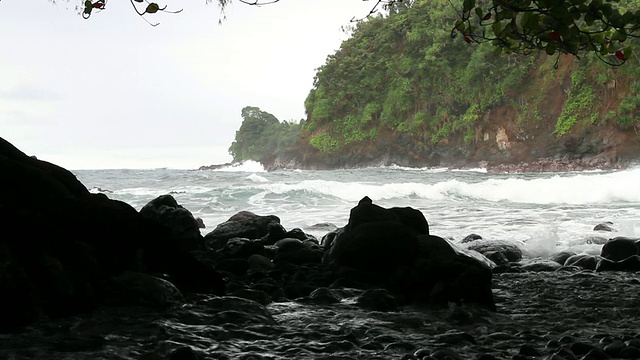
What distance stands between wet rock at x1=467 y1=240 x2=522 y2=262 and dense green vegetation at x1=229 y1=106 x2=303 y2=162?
69259 mm

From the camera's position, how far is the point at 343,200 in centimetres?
1688

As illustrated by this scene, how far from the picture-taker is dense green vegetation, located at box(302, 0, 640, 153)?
34.6 metres

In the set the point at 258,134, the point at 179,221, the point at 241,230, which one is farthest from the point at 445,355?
the point at 258,134

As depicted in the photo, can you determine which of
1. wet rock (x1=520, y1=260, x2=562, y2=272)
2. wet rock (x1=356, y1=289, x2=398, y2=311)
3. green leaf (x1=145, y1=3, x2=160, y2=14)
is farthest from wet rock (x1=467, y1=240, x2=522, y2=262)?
green leaf (x1=145, y1=3, x2=160, y2=14)

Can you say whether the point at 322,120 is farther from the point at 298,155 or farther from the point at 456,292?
the point at 456,292

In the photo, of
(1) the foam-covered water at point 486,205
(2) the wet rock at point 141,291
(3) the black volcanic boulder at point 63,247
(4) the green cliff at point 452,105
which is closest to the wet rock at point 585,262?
(1) the foam-covered water at point 486,205

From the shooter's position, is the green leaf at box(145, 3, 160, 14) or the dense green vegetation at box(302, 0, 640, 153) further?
the dense green vegetation at box(302, 0, 640, 153)

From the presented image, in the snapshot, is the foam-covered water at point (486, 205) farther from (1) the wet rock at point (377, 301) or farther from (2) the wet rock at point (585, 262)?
(1) the wet rock at point (377, 301)

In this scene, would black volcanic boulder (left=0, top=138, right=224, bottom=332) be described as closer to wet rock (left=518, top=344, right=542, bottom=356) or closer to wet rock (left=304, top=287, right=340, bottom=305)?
wet rock (left=304, top=287, right=340, bottom=305)

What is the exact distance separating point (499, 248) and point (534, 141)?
3251cm

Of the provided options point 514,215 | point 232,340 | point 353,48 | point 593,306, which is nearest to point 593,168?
point 514,215

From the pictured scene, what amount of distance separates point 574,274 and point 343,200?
1176 cm

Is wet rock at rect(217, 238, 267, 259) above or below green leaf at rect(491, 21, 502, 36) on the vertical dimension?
below

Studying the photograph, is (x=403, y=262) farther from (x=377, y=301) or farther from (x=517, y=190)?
(x=517, y=190)
